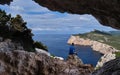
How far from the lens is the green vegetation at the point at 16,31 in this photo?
3858cm

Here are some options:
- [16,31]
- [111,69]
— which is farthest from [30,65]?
[111,69]

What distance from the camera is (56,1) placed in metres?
23.2

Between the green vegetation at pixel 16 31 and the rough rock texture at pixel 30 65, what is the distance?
329cm

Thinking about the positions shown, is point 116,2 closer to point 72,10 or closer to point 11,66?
point 72,10

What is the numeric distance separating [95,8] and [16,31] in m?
20.9

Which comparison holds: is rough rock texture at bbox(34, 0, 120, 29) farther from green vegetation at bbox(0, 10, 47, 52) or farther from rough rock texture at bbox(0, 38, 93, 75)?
green vegetation at bbox(0, 10, 47, 52)

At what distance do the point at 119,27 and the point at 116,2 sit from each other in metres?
3.37

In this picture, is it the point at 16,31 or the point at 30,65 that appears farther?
the point at 16,31

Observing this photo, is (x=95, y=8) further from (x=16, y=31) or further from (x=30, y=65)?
(x=16, y=31)

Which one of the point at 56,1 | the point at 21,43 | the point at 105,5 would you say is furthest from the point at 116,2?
the point at 21,43

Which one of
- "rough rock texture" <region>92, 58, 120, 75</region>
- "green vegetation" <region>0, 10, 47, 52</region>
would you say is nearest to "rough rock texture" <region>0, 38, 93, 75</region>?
"green vegetation" <region>0, 10, 47, 52</region>

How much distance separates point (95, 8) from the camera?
2178 cm

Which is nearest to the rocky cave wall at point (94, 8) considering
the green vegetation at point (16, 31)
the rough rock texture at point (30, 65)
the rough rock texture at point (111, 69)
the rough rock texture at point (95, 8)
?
the rough rock texture at point (95, 8)

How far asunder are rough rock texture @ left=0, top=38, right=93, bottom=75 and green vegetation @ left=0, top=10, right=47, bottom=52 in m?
3.29
